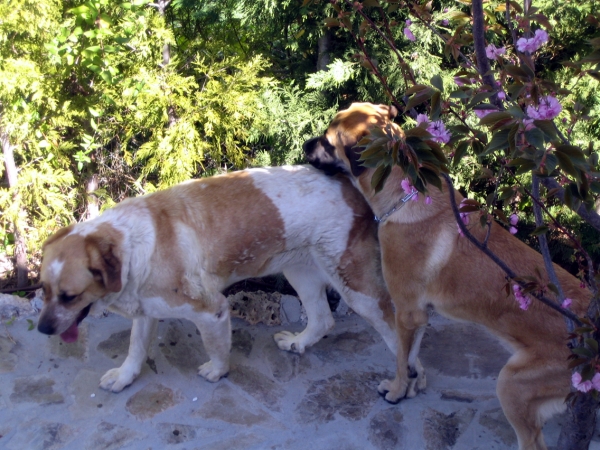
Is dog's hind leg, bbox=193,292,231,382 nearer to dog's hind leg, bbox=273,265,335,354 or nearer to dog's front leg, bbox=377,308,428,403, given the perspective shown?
dog's hind leg, bbox=273,265,335,354

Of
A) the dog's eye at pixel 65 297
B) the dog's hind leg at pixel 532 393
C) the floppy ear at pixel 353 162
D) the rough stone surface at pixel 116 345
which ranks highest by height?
the floppy ear at pixel 353 162

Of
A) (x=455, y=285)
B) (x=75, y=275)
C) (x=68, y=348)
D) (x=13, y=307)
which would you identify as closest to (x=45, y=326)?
(x=75, y=275)

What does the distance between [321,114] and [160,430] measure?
2748 mm

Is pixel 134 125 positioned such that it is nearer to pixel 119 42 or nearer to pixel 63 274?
pixel 119 42

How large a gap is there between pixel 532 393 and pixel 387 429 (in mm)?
Answer: 926

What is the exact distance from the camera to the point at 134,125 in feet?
15.5

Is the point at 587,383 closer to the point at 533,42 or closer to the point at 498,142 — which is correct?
the point at 498,142

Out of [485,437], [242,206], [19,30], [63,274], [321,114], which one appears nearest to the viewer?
[63,274]

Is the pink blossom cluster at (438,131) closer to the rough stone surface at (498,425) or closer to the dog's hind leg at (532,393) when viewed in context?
the dog's hind leg at (532,393)

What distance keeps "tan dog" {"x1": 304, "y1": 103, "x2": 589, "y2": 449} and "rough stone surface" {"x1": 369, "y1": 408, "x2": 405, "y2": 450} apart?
0.44ft

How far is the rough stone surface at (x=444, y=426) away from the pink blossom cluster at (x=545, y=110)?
2.22 m

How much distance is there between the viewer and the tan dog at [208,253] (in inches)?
121

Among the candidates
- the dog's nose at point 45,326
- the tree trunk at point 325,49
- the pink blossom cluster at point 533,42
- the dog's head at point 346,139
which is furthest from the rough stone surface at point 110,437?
the tree trunk at point 325,49

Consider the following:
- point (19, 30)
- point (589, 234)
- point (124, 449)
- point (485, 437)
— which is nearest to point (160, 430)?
point (124, 449)
